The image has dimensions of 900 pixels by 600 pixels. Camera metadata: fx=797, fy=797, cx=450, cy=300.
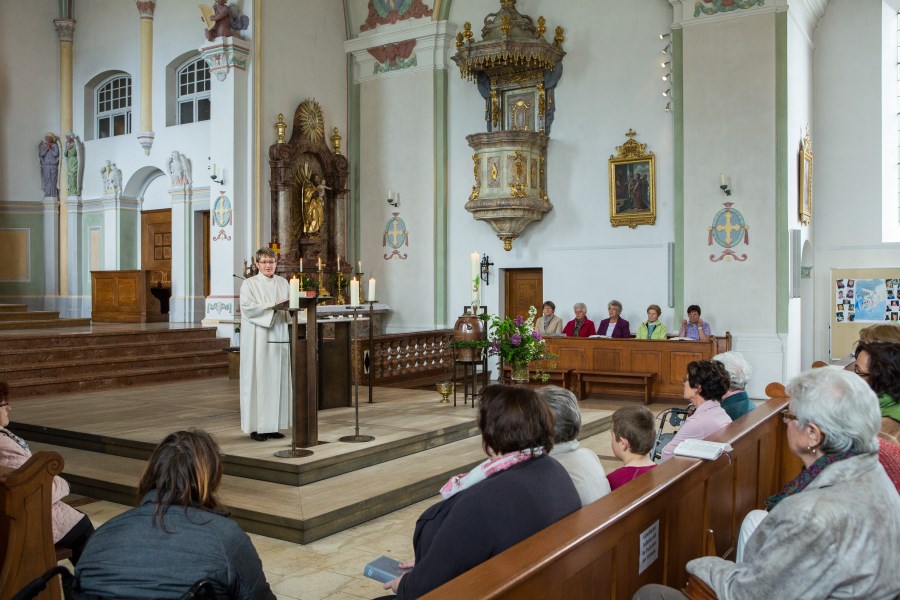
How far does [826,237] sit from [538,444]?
1186cm

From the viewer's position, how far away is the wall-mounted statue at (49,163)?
51.0 feet

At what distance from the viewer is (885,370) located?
11.5 feet

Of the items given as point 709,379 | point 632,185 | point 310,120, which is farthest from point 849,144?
point 709,379

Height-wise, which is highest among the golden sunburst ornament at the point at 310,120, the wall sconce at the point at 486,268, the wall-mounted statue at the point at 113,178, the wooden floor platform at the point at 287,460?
the golden sunburst ornament at the point at 310,120

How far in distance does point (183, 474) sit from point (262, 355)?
13.7 feet

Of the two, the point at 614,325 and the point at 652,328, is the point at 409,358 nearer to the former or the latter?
the point at 614,325

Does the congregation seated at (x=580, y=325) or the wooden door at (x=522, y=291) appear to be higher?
the wooden door at (x=522, y=291)

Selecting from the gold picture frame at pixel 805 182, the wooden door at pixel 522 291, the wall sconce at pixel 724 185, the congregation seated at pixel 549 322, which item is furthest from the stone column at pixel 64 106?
the gold picture frame at pixel 805 182

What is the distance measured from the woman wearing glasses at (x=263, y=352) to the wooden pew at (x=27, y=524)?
3.00m

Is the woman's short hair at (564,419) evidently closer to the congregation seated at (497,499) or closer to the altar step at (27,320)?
the congregation seated at (497,499)

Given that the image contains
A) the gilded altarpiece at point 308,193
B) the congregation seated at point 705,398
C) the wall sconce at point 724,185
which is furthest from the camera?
the gilded altarpiece at point 308,193

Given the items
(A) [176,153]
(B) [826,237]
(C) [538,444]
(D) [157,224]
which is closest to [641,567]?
(C) [538,444]

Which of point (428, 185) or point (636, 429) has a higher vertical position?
point (428, 185)

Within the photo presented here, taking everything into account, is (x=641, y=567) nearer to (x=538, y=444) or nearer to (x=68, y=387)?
(x=538, y=444)
